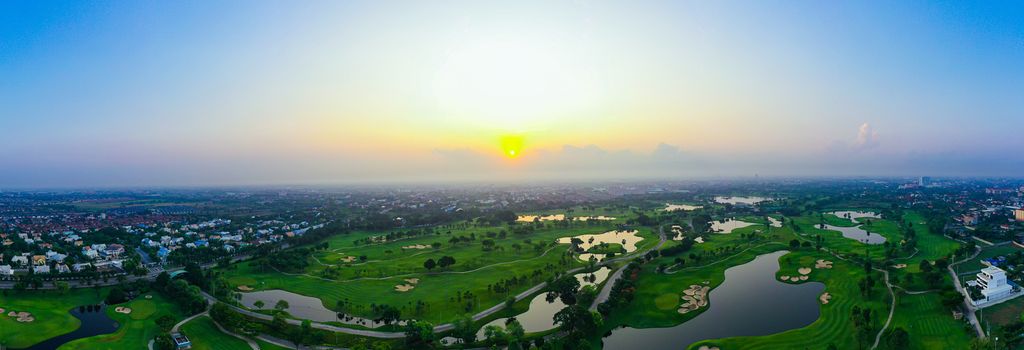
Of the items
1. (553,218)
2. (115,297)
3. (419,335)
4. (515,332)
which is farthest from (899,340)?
(553,218)

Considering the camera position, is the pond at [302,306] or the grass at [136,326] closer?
the grass at [136,326]

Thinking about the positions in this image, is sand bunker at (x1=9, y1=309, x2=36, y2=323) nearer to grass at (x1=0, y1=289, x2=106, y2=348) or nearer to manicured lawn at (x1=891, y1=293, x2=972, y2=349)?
grass at (x1=0, y1=289, x2=106, y2=348)

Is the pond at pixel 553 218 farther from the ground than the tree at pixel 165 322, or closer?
closer

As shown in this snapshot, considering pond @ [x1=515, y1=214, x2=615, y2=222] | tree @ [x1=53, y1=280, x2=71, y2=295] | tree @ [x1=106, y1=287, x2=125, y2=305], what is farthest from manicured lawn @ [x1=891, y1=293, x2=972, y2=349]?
tree @ [x1=53, y1=280, x2=71, y2=295]

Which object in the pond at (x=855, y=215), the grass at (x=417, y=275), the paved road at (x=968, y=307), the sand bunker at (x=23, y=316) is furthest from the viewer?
the pond at (x=855, y=215)

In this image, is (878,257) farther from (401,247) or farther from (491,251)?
(401,247)

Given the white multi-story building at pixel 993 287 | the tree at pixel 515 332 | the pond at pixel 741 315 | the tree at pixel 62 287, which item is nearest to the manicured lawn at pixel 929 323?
the white multi-story building at pixel 993 287

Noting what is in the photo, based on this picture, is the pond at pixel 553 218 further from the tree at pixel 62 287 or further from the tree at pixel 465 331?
the tree at pixel 62 287
